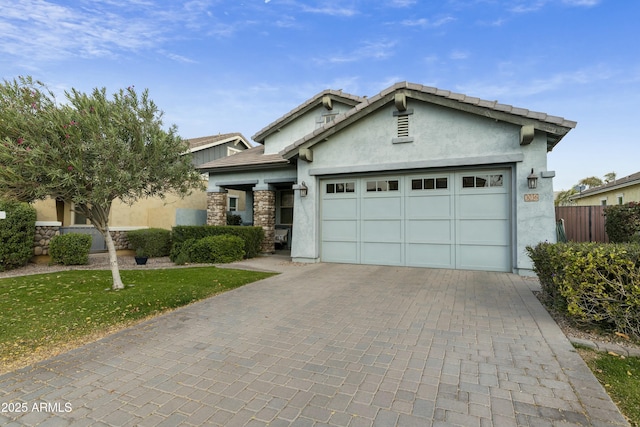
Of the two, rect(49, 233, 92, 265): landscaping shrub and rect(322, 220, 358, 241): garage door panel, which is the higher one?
rect(322, 220, 358, 241): garage door panel

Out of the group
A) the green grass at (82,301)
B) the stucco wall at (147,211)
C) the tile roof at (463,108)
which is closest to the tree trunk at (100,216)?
the green grass at (82,301)

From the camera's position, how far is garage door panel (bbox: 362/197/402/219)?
962 cm

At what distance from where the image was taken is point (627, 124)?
15125mm

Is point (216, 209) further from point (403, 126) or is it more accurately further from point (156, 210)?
point (403, 126)

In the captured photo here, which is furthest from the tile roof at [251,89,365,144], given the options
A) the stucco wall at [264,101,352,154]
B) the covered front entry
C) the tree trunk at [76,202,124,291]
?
the tree trunk at [76,202,124,291]

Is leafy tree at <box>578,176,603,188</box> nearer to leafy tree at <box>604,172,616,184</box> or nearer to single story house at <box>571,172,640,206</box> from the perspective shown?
leafy tree at <box>604,172,616,184</box>

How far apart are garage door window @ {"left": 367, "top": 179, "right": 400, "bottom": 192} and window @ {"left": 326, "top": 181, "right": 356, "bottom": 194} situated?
544 mm

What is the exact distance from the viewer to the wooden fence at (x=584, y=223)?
10150mm

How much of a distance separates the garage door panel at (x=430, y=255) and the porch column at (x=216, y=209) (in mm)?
8543

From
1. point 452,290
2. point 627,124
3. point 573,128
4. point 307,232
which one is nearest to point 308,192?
point 307,232

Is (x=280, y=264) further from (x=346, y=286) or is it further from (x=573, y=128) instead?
(x=573, y=128)

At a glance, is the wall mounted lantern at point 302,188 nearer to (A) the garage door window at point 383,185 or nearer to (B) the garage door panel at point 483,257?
(A) the garage door window at point 383,185

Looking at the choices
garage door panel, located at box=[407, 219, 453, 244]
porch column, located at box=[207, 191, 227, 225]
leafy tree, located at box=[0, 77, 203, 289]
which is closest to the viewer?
leafy tree, located at box=[0, 77, 203, 289]

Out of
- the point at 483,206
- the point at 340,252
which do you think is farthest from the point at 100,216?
the point at 483,206
